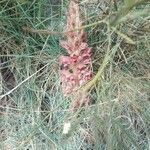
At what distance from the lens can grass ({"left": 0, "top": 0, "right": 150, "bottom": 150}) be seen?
3.63 ft

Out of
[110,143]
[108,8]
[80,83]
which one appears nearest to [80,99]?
[80,83]

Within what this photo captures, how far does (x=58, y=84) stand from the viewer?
1161mm

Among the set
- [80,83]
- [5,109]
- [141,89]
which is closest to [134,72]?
[141,89]

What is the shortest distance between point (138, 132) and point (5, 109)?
41 centimetres

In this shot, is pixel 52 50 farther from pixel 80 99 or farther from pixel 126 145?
pixel 126 145

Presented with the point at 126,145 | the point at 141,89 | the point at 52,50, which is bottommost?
the point at 126,145

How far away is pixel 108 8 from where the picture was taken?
1.16 metres

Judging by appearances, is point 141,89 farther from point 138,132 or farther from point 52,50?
point 52,50

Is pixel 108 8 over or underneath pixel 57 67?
over

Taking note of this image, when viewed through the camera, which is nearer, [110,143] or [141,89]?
[110,143]

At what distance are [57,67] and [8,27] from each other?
20cm

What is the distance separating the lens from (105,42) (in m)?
1.16

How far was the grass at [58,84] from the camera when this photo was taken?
1107mm

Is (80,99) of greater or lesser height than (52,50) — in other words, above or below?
below
